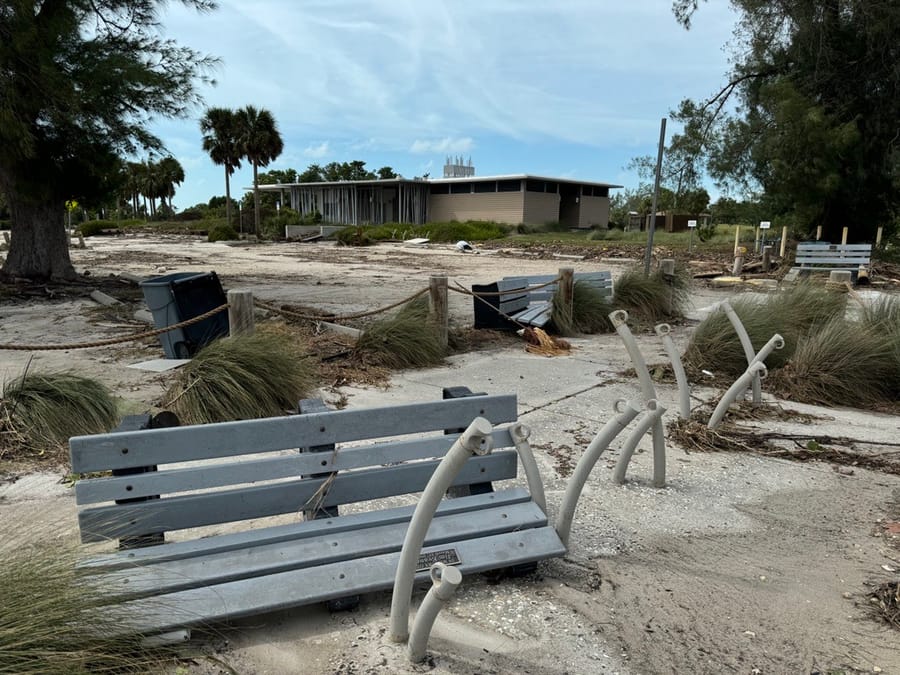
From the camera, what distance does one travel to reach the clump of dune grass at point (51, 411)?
4.65 meters

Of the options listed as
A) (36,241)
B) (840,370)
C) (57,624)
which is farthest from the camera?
(36,241)

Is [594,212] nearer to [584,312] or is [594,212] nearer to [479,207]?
[479,207]

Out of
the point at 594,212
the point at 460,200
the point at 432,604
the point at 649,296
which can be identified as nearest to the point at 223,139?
the point at 460,200

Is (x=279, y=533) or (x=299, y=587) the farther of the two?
(x=279, y=533)

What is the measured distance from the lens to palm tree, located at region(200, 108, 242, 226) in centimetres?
4822

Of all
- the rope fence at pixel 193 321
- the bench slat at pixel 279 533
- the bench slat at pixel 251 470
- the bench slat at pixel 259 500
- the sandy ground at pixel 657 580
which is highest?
the rope fence at pixel 193 321

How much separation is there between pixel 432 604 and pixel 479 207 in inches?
2017

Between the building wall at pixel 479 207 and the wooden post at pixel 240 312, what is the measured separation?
44686 millimetres

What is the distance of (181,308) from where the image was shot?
7348 mm

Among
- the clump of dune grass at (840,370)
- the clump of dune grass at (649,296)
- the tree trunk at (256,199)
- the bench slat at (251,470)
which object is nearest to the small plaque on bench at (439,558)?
the bench slat at (251,470)

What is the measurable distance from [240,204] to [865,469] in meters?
71.1

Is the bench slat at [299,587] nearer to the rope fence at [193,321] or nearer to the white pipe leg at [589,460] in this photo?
the white pipe leg at [589,460]

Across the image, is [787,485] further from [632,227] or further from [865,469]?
[632,227]

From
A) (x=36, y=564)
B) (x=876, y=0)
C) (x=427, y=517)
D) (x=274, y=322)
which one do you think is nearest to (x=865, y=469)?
(x=427, y=517)
